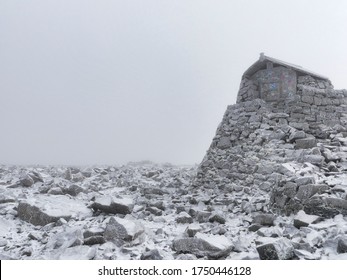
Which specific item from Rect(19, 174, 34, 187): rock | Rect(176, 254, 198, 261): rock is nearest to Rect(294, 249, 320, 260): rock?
Rect(176, 254, 198, 261): rock

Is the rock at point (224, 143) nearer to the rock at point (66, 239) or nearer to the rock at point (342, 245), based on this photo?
the rock at point (342, 245)

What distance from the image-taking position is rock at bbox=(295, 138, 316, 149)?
326 inches

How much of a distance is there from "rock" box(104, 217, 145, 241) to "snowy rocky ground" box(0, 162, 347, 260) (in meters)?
0.01

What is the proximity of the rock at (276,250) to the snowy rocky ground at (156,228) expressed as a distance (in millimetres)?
13

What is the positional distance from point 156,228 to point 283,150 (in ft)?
15.5

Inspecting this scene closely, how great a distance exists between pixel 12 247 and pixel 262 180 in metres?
6.12

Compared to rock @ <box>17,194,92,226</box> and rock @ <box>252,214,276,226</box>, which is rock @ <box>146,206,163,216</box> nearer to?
rock @ <box>17,194,92,226</box>

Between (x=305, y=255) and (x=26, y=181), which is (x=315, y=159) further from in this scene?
(x=26, y=181)

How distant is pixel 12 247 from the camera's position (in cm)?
473

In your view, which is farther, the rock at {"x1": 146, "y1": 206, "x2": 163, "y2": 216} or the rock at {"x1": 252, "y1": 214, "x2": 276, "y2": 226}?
the rock at {"x1": 146, "y1": 206, "x2": 163, "y2": 216}

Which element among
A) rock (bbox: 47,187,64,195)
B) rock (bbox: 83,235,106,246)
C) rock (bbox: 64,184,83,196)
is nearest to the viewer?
rock (bbox: 83,235,106,246)

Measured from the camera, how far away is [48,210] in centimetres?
593

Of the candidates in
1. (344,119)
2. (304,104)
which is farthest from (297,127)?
(344,119)

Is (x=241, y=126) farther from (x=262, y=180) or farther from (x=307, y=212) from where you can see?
(x=307, y=212)
